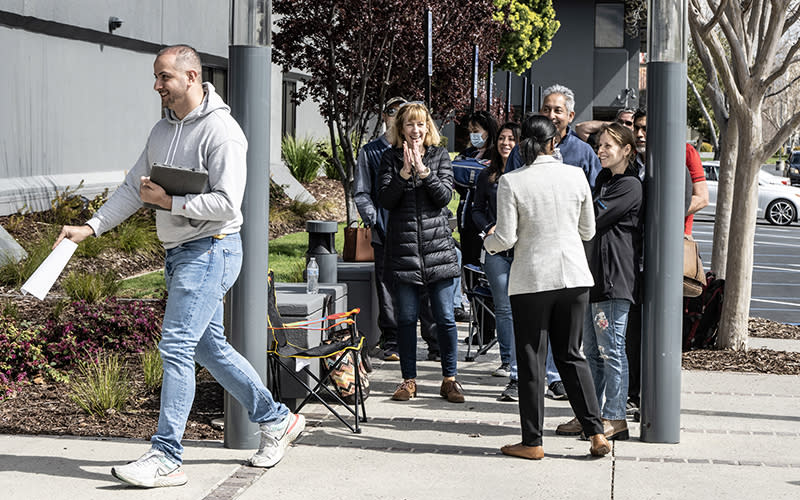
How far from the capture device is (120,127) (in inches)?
711

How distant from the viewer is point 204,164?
17.7 feet

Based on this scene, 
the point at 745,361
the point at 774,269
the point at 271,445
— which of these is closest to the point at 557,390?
the point at 745,361

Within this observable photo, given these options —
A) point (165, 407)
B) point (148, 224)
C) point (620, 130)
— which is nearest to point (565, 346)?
point (620, 130)

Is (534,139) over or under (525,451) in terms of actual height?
over

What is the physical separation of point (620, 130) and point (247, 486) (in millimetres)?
3067

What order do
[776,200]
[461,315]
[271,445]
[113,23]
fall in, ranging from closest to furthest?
[271,445] → [461,315] → [113,23] → [776,200]

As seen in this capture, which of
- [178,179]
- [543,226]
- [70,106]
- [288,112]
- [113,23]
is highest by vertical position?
[113,23]

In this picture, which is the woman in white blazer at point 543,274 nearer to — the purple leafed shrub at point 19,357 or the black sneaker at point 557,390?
the black sneaker at point 557,390

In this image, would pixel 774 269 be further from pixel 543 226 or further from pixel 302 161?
pixel 543 226

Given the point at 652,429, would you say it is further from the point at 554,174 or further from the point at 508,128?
the point at 508,128

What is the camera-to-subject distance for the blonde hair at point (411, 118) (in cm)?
733

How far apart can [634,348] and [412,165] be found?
1.86 meters

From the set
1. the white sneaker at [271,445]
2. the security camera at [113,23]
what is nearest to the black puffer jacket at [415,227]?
the white sneaker at [271,445]

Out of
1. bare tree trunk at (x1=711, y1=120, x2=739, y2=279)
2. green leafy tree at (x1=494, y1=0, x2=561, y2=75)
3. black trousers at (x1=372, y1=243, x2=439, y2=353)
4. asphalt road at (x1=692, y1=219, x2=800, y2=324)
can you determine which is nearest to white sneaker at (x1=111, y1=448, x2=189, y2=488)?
black trousers at (x1=372, y1=243, x2=439, y2=353)
